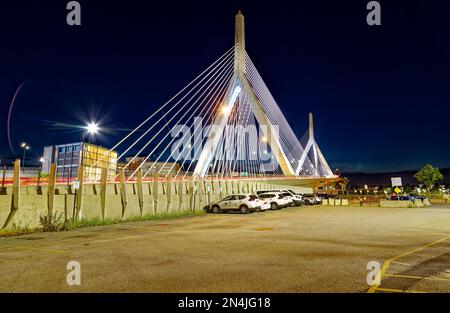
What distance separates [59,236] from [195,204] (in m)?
14.2

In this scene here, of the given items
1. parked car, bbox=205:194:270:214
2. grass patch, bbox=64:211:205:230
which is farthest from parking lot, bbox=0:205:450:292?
parked car, bbox=205:194:270:214

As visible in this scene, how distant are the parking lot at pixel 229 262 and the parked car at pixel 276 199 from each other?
1622 centimetres

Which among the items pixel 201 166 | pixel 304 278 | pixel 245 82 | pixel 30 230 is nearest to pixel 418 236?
pixel 304 278

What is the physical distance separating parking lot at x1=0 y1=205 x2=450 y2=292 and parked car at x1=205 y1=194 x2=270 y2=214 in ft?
39.7

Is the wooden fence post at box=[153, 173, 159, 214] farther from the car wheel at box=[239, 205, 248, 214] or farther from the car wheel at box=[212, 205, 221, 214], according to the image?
the car wheel at box=[239, 205, 248, 214]

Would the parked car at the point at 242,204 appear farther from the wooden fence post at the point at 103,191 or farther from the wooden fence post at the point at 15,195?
the wooden fence post at the point at 15,195

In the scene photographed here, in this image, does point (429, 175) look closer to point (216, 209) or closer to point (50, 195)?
point (216, 209)

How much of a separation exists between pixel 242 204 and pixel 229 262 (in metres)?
16.8

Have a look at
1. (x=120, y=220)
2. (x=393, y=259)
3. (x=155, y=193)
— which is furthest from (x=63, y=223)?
(x=393, y=259)

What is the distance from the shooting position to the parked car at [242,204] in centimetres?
2381

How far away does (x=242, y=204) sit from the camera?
2395 centimetres

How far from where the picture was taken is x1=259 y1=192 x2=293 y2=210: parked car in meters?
27.9

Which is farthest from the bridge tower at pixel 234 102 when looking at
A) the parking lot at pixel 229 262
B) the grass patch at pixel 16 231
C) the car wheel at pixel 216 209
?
the parking lot at pixel 229 262

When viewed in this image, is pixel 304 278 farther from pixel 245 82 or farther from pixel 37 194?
pixel 245 82
